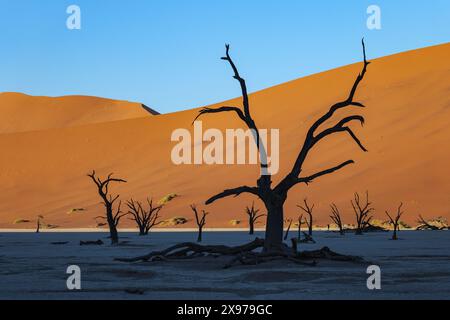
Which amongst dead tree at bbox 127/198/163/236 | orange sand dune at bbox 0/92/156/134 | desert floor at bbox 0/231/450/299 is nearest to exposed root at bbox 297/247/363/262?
desert floor at bbox 0/231/450/299

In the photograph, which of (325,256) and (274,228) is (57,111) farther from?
(325,256)

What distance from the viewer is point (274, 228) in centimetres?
1853

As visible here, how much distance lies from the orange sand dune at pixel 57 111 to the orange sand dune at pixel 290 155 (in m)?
41.3

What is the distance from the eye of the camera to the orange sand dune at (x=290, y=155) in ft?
206

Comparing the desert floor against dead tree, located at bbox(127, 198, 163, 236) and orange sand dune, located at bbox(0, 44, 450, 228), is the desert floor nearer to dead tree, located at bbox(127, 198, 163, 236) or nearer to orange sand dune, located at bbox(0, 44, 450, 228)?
dead tree, located at bbox(127, 198, 163, 236)

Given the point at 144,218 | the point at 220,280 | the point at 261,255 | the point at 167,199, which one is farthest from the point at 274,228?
the point at 167,199

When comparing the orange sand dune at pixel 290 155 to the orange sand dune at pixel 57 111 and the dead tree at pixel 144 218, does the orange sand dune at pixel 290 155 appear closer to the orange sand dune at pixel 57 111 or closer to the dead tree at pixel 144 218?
the dead tree at pixel 144 218

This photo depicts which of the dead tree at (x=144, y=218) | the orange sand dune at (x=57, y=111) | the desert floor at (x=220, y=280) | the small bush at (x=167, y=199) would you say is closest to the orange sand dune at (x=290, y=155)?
the small bush at (x=167, y=199)

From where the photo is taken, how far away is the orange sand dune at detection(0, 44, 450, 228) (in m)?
62.8

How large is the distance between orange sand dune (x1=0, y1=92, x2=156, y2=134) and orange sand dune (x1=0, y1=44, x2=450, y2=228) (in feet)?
136

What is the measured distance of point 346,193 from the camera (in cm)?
6272

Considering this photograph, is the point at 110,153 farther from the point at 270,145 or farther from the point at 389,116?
the point at 389,116

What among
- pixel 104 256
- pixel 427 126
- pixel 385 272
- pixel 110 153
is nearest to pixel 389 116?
pixel 427 126
